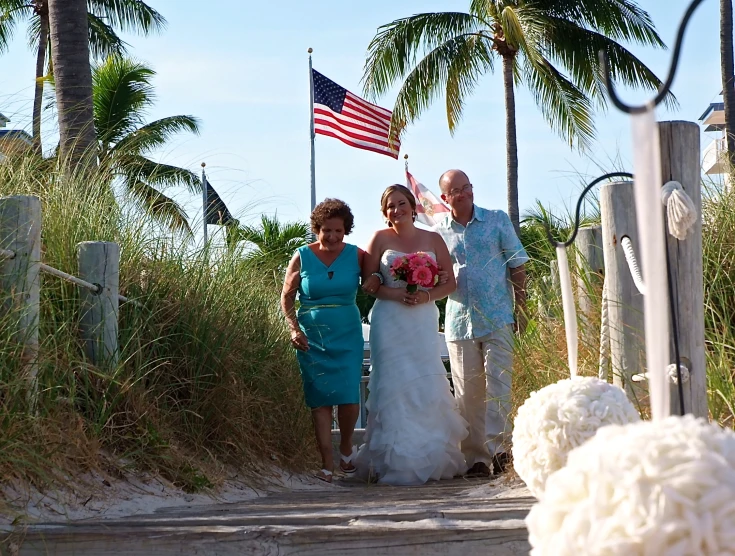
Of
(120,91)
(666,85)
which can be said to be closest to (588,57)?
(120,91)

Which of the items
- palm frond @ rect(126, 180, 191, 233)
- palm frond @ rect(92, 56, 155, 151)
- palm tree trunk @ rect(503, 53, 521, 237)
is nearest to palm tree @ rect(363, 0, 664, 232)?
palm tree trunk @ rect(503, 53, 521, 237)

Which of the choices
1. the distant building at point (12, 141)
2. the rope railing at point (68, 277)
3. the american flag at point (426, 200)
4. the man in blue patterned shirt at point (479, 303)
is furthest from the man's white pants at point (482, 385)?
the american flag at point (426, 200)

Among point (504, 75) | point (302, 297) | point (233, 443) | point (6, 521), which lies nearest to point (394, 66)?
point (504, 75)

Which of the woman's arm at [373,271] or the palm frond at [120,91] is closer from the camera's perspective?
the woman's arm at [373,271]

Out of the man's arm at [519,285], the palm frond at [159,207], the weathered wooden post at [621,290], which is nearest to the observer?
the weathered wooden post at [621,290]

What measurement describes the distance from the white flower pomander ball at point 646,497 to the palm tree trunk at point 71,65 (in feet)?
24.8

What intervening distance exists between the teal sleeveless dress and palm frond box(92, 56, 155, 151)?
20886mm

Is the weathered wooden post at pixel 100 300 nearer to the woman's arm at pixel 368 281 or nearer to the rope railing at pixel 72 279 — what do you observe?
the rope railing at pixel 72 279

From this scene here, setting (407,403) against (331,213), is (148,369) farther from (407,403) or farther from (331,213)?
(407,403)

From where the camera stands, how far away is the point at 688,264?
317 centimetres

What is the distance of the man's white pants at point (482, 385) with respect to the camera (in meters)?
6.53

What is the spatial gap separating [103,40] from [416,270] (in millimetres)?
24873

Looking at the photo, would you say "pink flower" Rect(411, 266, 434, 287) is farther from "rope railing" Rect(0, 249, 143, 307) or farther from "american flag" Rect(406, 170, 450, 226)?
"american flag" Rect(406, 170, 450, 226)

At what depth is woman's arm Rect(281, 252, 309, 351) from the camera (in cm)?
673
